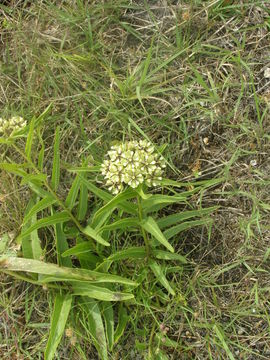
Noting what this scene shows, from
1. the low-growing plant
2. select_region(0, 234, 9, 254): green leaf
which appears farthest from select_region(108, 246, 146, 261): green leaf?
select_region(0, 234, 9, 254): green leaf

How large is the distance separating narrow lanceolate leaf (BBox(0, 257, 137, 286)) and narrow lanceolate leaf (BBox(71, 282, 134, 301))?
0.10m

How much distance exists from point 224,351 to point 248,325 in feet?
0.87

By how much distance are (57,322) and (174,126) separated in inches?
70.0

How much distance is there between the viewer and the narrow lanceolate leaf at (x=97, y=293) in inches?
144

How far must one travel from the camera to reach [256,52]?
421 cm

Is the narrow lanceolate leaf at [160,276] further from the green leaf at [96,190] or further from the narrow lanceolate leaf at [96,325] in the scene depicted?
the green leaf at [96,190]

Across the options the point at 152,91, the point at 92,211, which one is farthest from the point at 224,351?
the point at 152,91

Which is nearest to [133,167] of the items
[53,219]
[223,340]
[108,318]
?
[53,219]

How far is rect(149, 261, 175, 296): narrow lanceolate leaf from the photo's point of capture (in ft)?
12.2

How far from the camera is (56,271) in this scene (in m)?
3.60

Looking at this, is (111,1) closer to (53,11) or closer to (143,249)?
(53,11)

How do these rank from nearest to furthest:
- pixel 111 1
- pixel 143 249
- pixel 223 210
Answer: pixel 143 249
pixel 223 210
pixel 111 1

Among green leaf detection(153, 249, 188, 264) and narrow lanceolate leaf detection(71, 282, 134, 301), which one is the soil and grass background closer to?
green leaf detection(153, 249, 188, 264)

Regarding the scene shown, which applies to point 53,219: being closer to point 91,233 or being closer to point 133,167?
point 91,233
